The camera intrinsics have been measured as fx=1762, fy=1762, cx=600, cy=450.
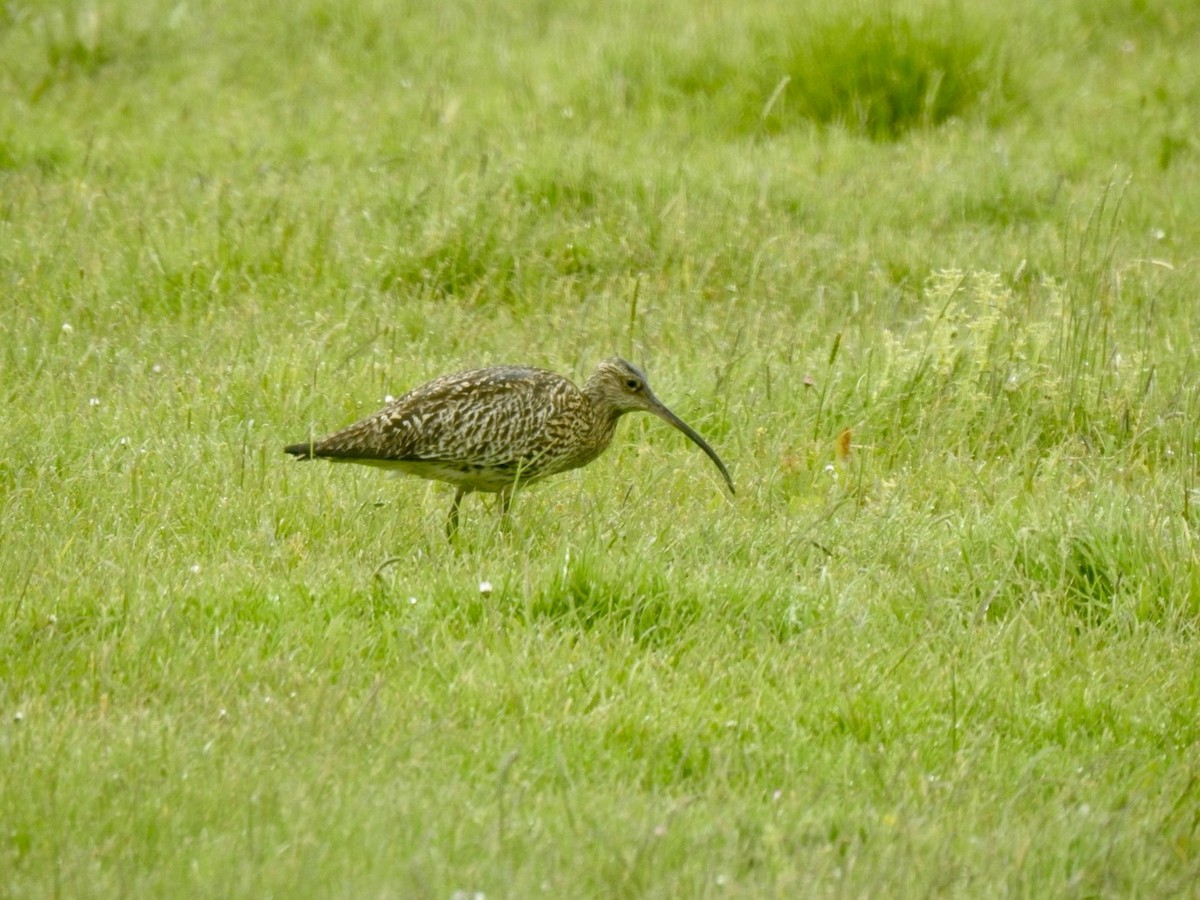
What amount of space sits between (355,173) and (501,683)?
6.06m

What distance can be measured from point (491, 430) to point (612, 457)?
113 cm

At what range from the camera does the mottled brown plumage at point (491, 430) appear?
22.5ft

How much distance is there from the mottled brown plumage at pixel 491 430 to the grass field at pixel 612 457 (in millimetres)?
200

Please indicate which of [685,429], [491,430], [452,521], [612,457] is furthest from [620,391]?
[452,521]

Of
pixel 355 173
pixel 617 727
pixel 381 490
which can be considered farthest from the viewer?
pixel 355 173

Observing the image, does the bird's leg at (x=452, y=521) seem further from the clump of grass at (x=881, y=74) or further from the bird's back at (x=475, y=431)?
the clump of grass at (x=881, y=74)

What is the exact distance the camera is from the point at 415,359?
8500 millimetres

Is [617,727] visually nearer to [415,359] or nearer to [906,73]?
[415,359]

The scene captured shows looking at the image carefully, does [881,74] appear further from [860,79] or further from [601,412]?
[601,412]

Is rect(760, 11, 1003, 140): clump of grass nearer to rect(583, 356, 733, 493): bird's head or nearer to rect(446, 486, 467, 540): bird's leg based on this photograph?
rect(583, 356, 733, 493): bird's head

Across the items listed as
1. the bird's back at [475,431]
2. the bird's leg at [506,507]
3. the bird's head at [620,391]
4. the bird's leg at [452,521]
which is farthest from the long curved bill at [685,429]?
the bird's leg at [452,521]

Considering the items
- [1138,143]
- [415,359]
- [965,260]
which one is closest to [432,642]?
[415,359]

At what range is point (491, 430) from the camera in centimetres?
690

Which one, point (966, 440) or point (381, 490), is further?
point (966, 440)
